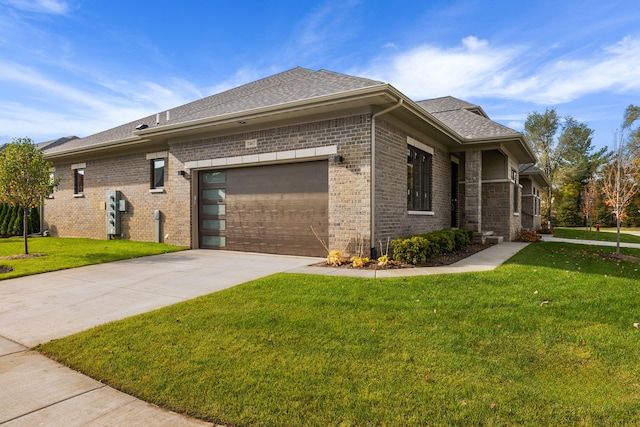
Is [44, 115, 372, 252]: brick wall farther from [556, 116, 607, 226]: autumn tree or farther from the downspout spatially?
[556, 116, 607, 226]: autumn tree

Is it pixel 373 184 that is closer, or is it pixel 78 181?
pixel 373 184

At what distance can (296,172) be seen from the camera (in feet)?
30.5

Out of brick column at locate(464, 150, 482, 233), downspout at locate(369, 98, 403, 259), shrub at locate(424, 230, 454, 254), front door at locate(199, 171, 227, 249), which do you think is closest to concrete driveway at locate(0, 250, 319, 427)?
front door at locate(199, 171, 227, 249)

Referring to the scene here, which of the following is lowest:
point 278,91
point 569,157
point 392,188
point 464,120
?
point 392,188

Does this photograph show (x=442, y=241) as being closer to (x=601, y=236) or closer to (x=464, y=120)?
(x=464, y=120)

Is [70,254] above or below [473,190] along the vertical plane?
below

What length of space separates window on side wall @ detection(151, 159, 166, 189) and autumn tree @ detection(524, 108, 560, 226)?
137 ft

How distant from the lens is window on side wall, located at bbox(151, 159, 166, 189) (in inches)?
498

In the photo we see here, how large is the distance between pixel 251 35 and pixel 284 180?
202 inches

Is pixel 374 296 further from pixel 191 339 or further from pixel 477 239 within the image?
pixel 477 239

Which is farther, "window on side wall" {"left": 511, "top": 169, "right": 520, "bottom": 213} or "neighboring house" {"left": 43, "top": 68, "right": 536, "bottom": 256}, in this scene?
"window on side wall" {"left": 511, "top": 169, "right": 520, "bottom": 213}

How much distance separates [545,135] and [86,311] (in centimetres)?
4873

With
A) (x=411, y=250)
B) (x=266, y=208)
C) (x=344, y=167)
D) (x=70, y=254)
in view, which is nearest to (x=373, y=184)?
(x=344, y=167)

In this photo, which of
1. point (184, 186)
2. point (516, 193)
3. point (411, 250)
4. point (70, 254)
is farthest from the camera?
point (516, 193)
